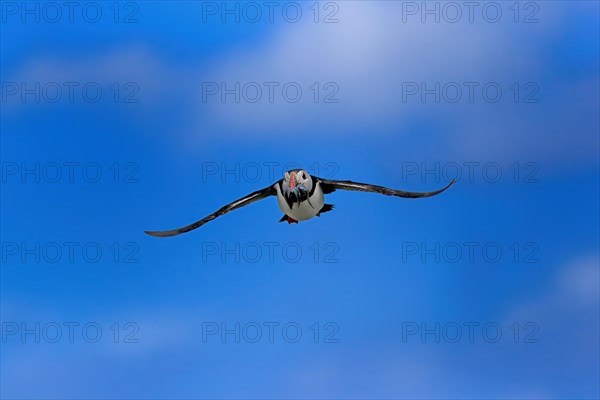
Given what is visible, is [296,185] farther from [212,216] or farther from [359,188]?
[212,216]

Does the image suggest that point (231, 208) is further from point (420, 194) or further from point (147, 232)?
point (420, 194)

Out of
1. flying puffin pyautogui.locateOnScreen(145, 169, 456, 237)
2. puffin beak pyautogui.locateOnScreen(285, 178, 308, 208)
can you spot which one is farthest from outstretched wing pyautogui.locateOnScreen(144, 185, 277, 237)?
puffin beak pyautogui.locateOnScreen(285, 178, 308, 208)

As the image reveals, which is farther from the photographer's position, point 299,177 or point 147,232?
point 147,232

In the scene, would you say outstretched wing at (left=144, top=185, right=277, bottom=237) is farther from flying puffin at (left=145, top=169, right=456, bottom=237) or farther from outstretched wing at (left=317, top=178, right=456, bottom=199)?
outstretched wing at (left=317, top=178, right=456, bottom=199)

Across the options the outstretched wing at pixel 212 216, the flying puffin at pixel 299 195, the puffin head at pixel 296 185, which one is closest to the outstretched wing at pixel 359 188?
the flying puffin at pixel 299 195

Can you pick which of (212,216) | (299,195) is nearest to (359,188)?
(299,195)

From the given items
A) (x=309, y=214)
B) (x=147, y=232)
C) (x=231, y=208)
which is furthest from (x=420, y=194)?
(x=147, y=232)

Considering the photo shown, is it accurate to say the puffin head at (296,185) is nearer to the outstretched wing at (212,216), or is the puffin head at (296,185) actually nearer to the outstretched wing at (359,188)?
the outstretched wing at (359,188)
